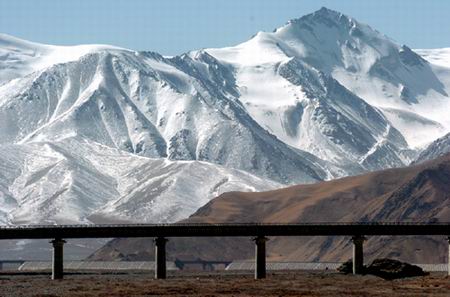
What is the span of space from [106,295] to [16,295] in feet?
39.1

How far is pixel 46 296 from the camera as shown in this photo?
188500 mm

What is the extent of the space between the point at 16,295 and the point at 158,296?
19.4 meters

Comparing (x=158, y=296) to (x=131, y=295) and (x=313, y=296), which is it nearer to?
(x=131, y=295)

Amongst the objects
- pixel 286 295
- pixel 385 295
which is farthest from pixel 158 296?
pixel 385 295

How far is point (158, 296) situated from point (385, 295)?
28.1 metres

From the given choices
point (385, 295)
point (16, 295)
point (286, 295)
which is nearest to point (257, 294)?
point (286, 295)

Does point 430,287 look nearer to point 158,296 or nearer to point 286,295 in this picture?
point 286,295

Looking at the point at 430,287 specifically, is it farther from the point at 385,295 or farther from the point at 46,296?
the point at 46,296

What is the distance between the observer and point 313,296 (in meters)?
186

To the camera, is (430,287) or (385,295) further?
(430,287)

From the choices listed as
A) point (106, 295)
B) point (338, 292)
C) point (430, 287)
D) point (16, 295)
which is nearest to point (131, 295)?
point (106, 295)

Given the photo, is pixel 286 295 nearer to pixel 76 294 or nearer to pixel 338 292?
pixel 338 292

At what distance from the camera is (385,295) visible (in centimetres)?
18500

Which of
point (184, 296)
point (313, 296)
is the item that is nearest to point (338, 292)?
point (313, 296)
